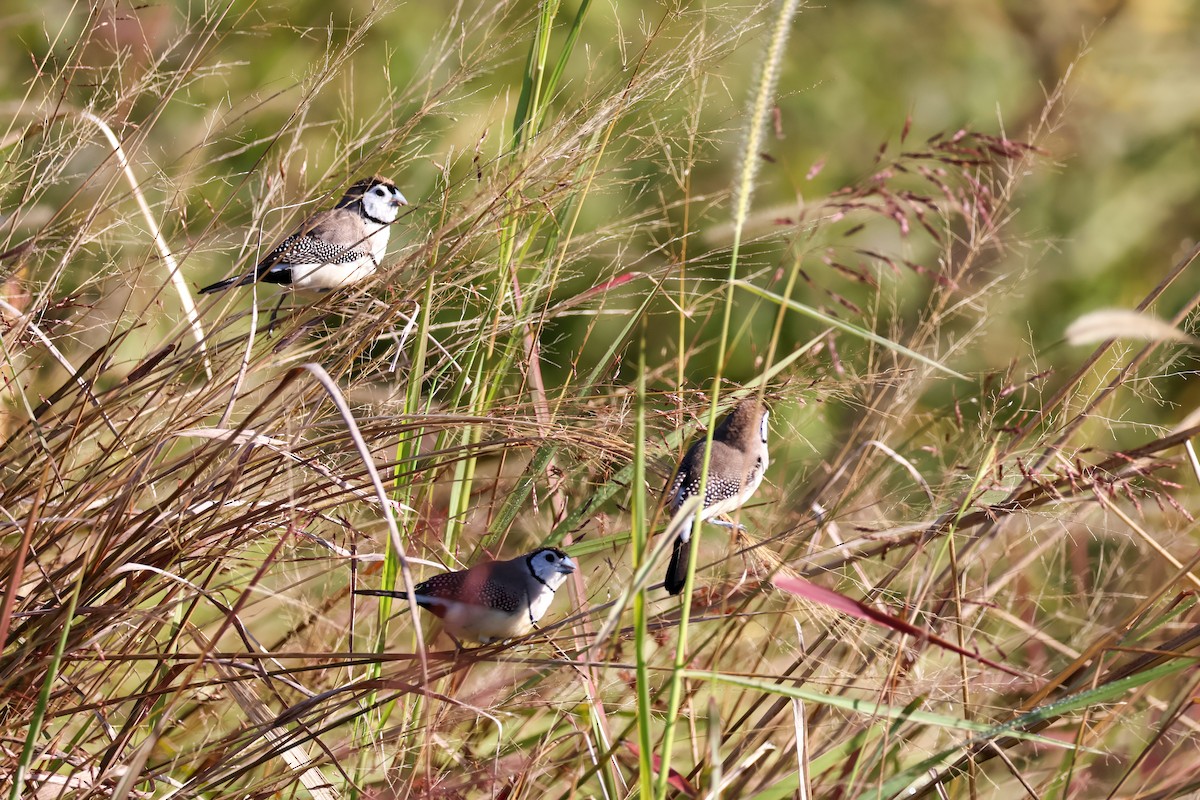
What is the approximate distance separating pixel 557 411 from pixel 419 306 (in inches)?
12.7

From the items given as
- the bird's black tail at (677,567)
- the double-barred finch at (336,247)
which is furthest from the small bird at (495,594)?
the double-barred finch at (336,247)

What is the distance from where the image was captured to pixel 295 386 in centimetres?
205

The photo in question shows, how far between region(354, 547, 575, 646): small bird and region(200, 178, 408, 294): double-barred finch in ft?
2.02

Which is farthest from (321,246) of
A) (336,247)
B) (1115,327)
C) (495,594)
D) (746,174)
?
(1115,327)

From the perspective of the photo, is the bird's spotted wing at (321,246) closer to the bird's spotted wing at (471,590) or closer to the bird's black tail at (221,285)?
the bird's black tail at (221,285)

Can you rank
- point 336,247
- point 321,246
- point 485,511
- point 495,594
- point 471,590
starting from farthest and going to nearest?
point 321,246
point 336,247
point 485,511
point 495,594
point 471,590

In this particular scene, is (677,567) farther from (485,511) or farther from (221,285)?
(221,285)

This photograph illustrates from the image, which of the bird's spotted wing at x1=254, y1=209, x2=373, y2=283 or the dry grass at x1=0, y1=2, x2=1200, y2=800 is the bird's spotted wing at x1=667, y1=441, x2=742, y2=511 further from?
the bird's spotted wing at x1=254, y1=209, x2=373, y2=283

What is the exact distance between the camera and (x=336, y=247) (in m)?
2.63

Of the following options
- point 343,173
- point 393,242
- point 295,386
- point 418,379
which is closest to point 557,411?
point 418,379

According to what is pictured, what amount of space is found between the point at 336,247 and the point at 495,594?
2.95ft

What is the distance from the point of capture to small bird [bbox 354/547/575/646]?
7.20ft

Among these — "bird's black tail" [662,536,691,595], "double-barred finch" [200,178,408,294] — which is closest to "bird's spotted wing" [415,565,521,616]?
"bird's black tail" [662,536,691,595]

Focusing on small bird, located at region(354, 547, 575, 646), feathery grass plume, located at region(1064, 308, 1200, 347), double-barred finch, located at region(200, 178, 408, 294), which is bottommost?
small bird, located at region(354, 547, 575, 646)
